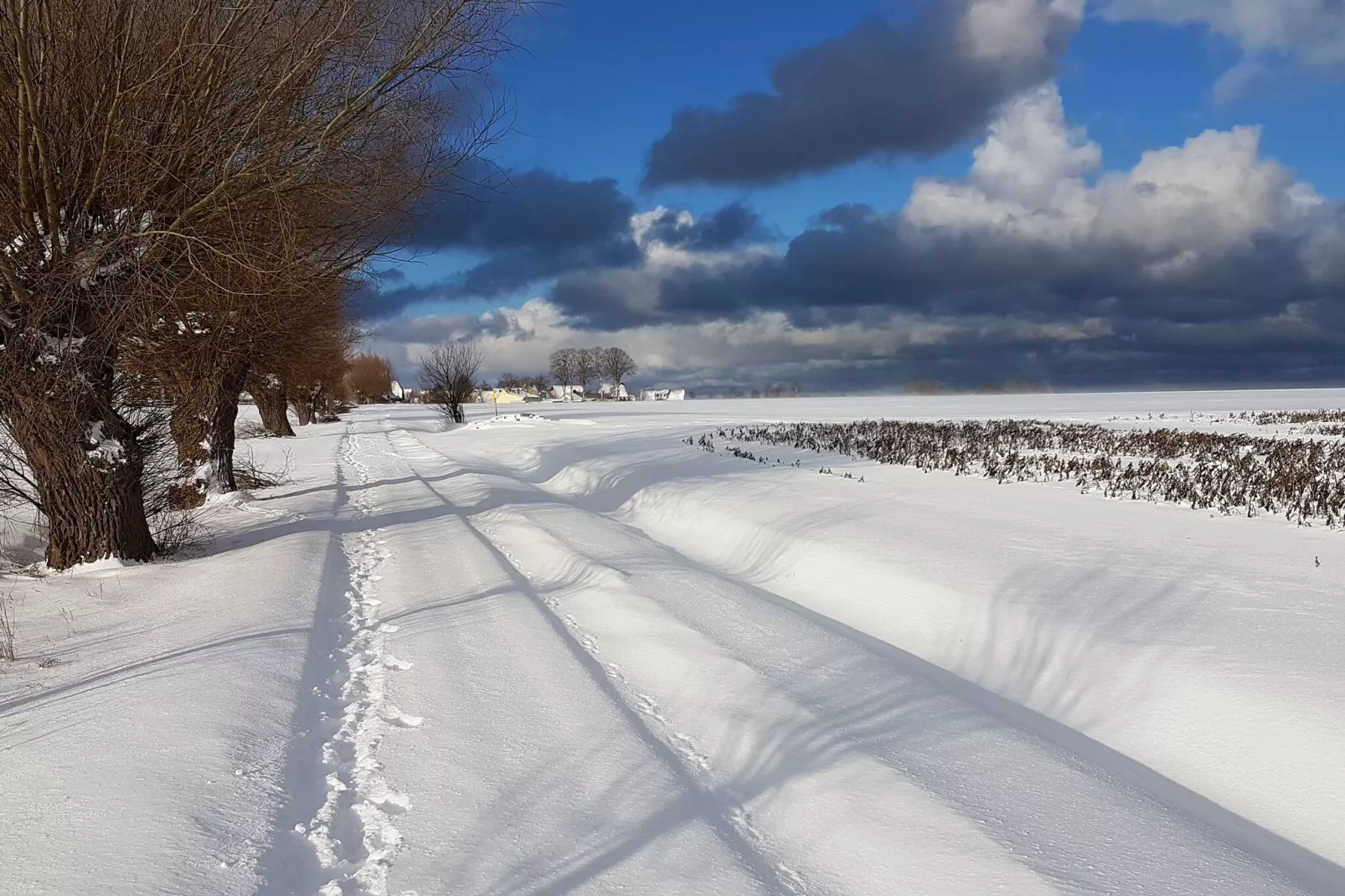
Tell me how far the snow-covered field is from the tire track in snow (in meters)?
0.02

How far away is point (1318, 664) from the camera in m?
5.31

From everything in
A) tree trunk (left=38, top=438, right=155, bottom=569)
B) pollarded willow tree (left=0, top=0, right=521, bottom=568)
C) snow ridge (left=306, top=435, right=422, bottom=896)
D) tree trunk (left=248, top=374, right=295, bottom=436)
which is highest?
pollarded willow tree (left=0, top=0, right=521, bottom=568)

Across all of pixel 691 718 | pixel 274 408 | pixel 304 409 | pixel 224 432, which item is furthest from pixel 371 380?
pixel 691 718

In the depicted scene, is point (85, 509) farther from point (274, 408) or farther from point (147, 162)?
point (274, 408)

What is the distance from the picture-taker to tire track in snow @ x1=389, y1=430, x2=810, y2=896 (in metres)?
3.38

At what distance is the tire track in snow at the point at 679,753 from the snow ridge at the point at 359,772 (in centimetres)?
122

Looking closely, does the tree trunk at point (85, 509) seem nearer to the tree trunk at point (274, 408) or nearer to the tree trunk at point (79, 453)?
the tree trunk at point (79, 453)

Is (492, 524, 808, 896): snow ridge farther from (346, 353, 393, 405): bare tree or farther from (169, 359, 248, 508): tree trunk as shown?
(346, 353, 393, 405): bare tree

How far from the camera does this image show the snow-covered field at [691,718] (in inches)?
134

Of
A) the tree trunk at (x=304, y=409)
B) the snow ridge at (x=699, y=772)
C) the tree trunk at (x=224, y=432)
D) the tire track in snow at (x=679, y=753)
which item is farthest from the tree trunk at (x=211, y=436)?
the tree trunk at (x=304, y=409)

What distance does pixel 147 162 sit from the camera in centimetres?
723

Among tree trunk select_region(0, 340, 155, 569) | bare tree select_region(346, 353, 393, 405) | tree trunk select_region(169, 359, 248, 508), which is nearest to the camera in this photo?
tree trunk select_region(0, 340, 155, 569)

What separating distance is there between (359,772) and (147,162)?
19.6 feet

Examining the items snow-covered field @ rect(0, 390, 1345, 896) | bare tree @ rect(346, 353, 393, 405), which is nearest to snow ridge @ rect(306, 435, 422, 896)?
snow-covered field @ rect(0, 390, 1345, 896)
